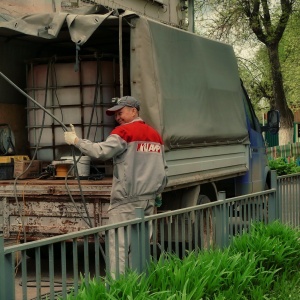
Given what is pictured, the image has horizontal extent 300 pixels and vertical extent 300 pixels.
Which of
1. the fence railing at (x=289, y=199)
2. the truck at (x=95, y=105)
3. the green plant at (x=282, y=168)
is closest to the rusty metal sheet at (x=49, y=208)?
the truck at (x=95, y=105)

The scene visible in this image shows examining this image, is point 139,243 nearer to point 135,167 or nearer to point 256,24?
point 135,167

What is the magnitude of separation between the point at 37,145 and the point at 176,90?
6.09 ft

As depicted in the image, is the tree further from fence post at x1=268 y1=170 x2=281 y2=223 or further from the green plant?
fence post at x1=268 y1=170 x2=281 y2=223

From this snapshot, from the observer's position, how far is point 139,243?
18.2 ft

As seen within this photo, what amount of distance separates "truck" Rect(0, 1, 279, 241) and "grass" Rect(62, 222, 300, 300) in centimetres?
157

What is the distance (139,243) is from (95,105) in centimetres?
372

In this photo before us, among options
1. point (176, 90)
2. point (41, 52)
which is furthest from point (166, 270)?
point (41, 52)

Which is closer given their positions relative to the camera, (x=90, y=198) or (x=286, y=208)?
(x=90, y=198)

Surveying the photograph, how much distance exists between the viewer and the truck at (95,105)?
8.09 m

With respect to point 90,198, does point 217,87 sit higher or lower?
higher

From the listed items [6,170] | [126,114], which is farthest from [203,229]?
[6,170]

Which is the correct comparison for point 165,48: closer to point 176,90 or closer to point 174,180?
point 176,90

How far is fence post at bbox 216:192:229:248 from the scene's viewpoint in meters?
6.91

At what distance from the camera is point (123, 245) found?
17.6 feet
